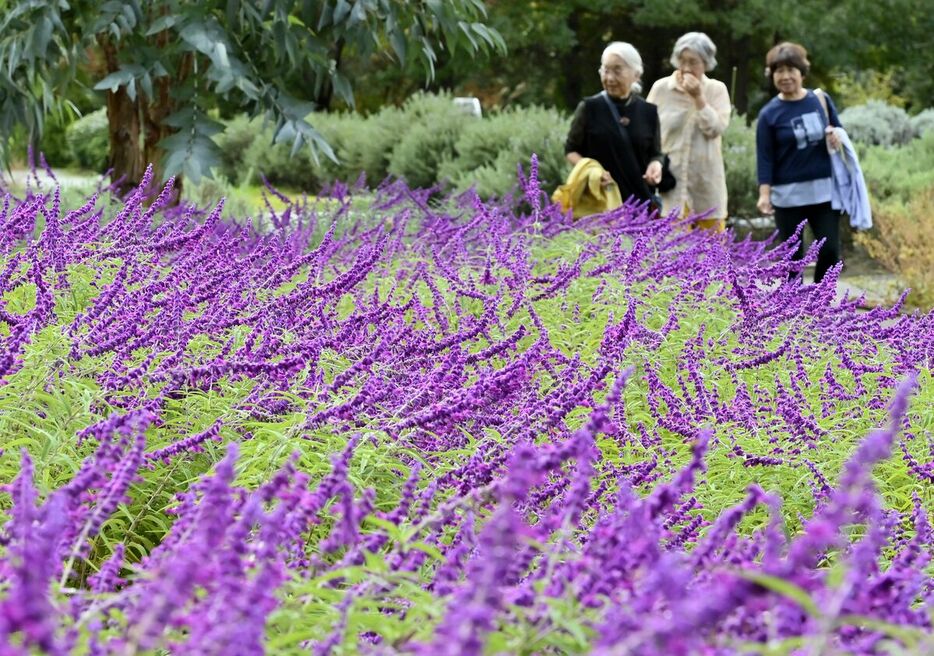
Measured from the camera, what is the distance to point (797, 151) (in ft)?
30.8

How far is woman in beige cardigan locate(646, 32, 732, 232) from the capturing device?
9945 mm

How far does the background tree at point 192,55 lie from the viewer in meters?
6.66

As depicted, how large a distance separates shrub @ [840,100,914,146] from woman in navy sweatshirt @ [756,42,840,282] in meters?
15.2

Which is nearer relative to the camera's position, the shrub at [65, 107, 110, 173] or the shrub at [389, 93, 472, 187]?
the shrub at [389, 93, 472, 187]

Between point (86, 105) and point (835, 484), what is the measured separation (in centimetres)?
3844

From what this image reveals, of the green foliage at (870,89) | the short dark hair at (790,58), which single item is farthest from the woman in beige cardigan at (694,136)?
the green foliage at (870,89)

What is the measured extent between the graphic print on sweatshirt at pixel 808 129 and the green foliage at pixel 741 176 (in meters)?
5.90

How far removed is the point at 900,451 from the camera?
3.71 meters

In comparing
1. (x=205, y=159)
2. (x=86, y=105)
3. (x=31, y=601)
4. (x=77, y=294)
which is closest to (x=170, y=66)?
(x=205, y=159)

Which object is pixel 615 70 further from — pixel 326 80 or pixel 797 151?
pixel 326 80

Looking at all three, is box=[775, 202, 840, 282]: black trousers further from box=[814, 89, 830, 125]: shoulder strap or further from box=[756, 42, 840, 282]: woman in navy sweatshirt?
box=[814, 89, 830, 125]: shoulder strap

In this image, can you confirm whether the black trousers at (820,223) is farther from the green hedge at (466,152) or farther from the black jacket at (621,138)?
the green hedge at (466,152)

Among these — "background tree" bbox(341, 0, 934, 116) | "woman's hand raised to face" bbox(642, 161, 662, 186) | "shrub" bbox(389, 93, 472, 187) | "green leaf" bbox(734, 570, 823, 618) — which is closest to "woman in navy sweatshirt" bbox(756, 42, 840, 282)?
"woman's hand raised to face" bbox(642, 161, 662, 186)

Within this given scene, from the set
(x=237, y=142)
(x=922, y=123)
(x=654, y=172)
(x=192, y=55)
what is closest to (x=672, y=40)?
(x=922, y=123)
